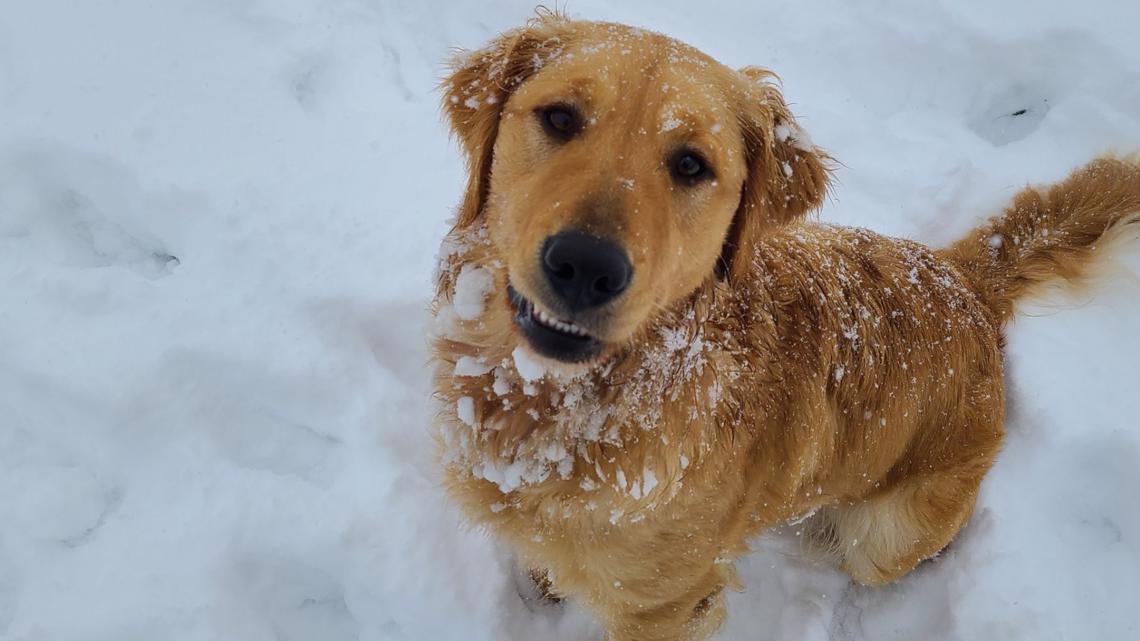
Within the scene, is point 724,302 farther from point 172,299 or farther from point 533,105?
point 172,299

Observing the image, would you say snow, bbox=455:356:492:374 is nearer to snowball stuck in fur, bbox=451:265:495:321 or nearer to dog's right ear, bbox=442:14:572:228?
snowball stuck in fur, bbox=451:265:495:321

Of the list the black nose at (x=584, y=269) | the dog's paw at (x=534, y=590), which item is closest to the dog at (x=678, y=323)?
the black nose at (x=584, y=269)

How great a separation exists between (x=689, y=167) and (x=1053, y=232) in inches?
86.0

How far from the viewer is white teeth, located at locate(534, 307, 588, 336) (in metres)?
2.18

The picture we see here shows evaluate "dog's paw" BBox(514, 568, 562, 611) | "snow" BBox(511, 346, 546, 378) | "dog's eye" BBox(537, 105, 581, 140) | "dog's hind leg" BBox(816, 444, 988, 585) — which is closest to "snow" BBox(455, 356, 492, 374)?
"snow" BBox(511, 346, 546, 378)

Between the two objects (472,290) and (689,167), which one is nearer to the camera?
(689,167)

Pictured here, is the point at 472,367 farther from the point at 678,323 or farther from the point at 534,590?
the point at 534,590

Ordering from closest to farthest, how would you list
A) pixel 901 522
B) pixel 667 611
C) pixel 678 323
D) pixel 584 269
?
pixel 584 269 → pixel 678 323 → pixel 667 611 → pixel 901 522

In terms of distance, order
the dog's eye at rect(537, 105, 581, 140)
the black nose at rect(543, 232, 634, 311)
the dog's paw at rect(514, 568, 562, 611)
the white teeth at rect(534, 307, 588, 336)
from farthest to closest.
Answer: the dog's paw at rect(514, 568, 562, 611)
the dog's eye at rect(537, 105, 581, 140)
the white teeth at rect(534, 307, 588, 336)
the black nose at rect(543, 232, 634, 311)

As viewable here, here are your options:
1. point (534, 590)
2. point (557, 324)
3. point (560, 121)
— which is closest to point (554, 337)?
point (557, 324)

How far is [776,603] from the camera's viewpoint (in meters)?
3.92

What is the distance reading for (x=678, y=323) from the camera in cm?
251

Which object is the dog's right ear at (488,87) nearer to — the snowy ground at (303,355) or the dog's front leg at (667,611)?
the snowy ground at (303,355)

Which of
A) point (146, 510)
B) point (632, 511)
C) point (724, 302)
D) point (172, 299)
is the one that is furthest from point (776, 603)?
point (172, 299)
